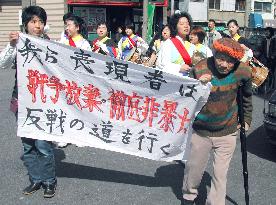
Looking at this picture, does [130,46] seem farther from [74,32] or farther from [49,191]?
[49,191]

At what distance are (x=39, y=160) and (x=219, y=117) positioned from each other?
1.87 meters

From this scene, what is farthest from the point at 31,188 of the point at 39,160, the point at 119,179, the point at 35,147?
the point at 119,179

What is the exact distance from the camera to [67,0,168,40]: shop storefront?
60.0 feet

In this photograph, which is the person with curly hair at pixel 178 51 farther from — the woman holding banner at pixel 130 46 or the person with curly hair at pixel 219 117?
the woman holding banner at pixel 130 46

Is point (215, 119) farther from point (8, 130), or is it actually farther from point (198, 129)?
point (8, 130)

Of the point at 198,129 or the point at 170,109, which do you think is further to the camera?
the point at 170,109

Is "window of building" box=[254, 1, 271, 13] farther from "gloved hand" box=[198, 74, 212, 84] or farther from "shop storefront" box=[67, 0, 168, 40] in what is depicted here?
"gloved hand" box=[198, 74, 212, 84]

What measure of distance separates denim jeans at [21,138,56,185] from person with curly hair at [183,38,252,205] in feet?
4.73

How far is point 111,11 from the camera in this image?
63.0ft

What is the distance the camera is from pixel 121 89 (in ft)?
13.5

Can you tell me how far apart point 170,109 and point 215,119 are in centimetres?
54

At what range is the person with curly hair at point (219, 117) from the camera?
3.55 meters

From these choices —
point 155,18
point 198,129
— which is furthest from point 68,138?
point 155,18

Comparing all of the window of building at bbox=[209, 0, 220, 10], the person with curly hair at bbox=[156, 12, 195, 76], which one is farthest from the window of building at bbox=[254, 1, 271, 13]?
the person with curly hair at bbox=[156, 12, 195, 76]
